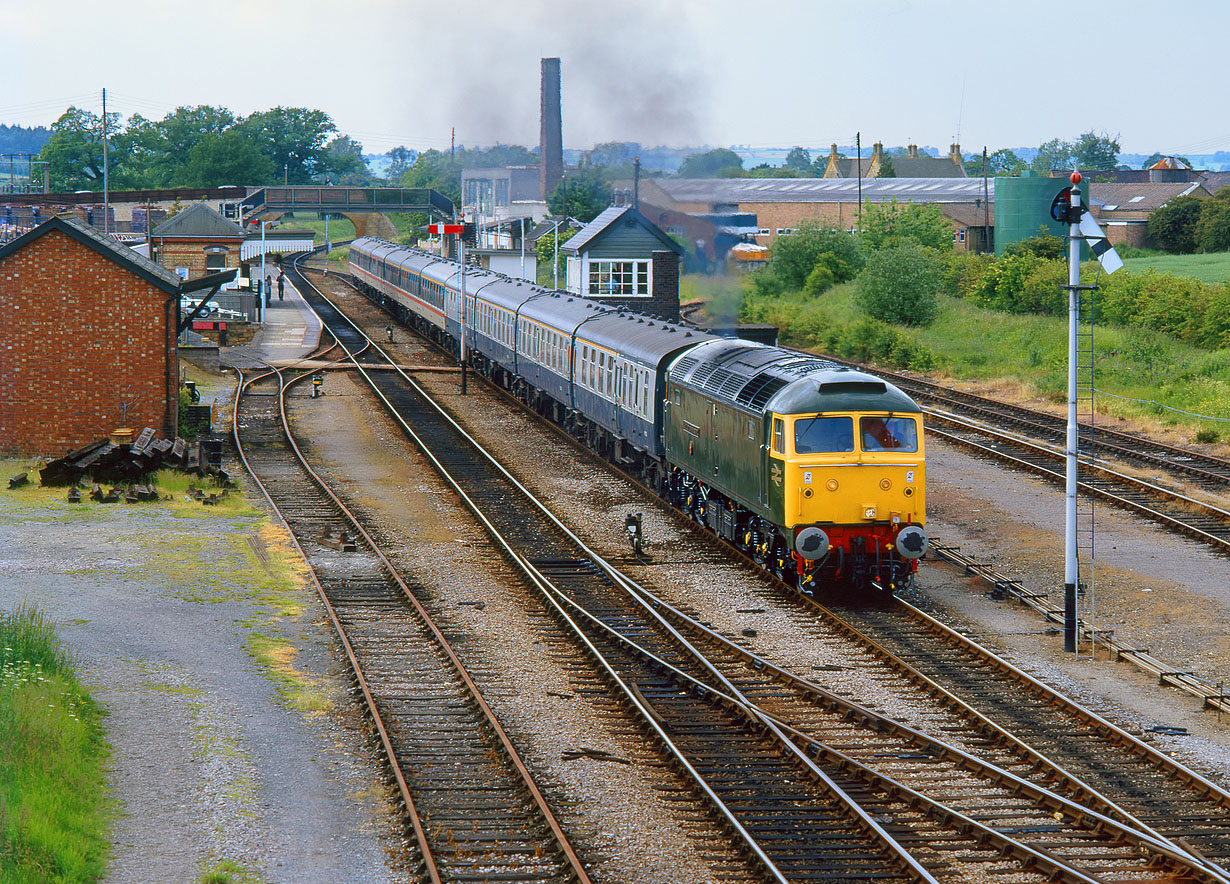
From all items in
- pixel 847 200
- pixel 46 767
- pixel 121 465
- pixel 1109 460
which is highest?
pixel 847 200

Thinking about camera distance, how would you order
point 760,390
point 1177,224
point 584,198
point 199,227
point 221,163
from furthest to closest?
1. point 221,163
2. point 584,198
3. point 1177,224
4. point 199,227
5. point 760,390

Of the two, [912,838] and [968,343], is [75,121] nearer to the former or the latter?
[968,343]

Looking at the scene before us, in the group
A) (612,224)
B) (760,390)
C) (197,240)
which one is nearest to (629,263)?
(612,224)

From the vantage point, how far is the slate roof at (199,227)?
2431 inches

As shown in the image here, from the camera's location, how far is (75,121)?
5748 inches

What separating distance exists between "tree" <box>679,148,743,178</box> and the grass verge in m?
24.9

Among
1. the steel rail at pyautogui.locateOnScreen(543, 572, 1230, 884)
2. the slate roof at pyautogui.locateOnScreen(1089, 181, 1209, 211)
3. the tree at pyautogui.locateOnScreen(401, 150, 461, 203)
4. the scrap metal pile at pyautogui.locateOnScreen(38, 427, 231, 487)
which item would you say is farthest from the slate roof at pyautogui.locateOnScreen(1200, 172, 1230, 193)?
the steel rail at pyautogui.locateOnScreen(543, 572, 1230, 884)

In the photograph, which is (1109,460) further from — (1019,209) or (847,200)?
(847,200)

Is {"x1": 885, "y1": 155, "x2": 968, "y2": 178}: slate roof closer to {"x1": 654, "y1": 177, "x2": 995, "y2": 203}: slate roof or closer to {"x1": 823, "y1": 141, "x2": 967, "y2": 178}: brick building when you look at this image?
{"x1": 823, "y1": 141, "x2": 967, "y2": 178}: brick building

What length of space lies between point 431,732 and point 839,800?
13.8 ft

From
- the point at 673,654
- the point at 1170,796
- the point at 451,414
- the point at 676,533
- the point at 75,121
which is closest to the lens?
the point at 1170,796

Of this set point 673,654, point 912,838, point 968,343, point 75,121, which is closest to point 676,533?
point 673,654

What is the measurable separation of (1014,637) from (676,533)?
290 inches

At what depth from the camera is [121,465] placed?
2641 centimetres
